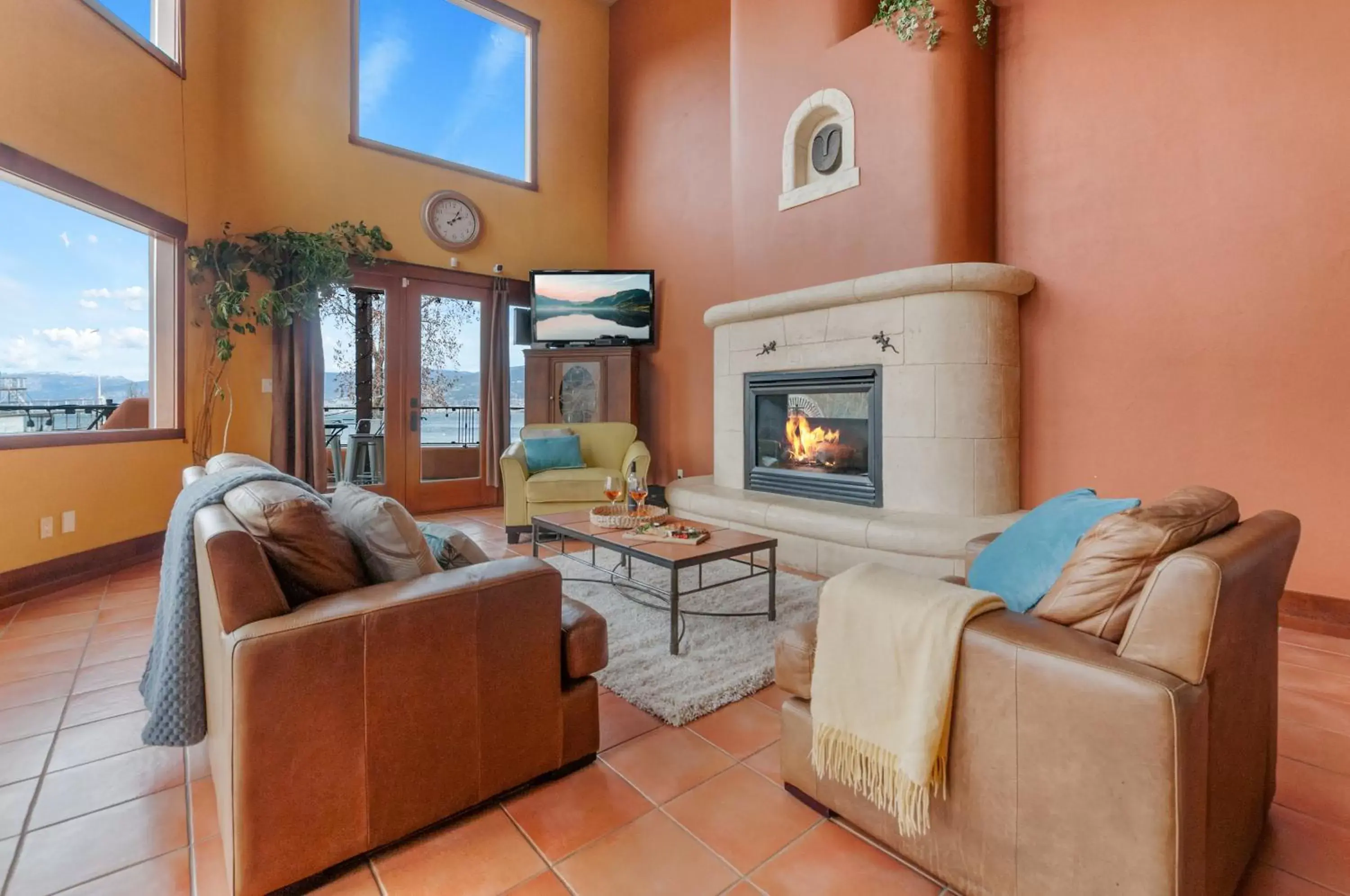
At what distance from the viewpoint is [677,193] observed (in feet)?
18.8

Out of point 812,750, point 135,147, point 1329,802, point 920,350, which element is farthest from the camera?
point 135,147

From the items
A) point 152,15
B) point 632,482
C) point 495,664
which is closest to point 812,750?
point 495,664

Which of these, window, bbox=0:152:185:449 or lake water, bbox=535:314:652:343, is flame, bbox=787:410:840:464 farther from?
window, bbox=0:152:185:449

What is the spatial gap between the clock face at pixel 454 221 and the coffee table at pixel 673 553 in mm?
3535

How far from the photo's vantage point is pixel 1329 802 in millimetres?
1556

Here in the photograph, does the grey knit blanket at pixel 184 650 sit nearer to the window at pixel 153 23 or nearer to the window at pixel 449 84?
the window at pixel 153 23

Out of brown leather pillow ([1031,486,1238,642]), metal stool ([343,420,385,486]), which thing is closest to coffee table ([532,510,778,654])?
brown leather pillow ([1031,486,1238,642])

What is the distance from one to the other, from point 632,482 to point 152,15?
14.7ft

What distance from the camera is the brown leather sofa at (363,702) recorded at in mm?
1194

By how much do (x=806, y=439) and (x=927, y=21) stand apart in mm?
2511

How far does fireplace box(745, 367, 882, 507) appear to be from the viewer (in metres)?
3.76

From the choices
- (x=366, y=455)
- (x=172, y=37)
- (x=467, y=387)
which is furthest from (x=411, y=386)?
(x=172, y=37)

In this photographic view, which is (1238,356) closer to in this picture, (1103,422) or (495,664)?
(1103,422)

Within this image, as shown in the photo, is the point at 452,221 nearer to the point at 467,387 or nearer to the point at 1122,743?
the point at 467,387
